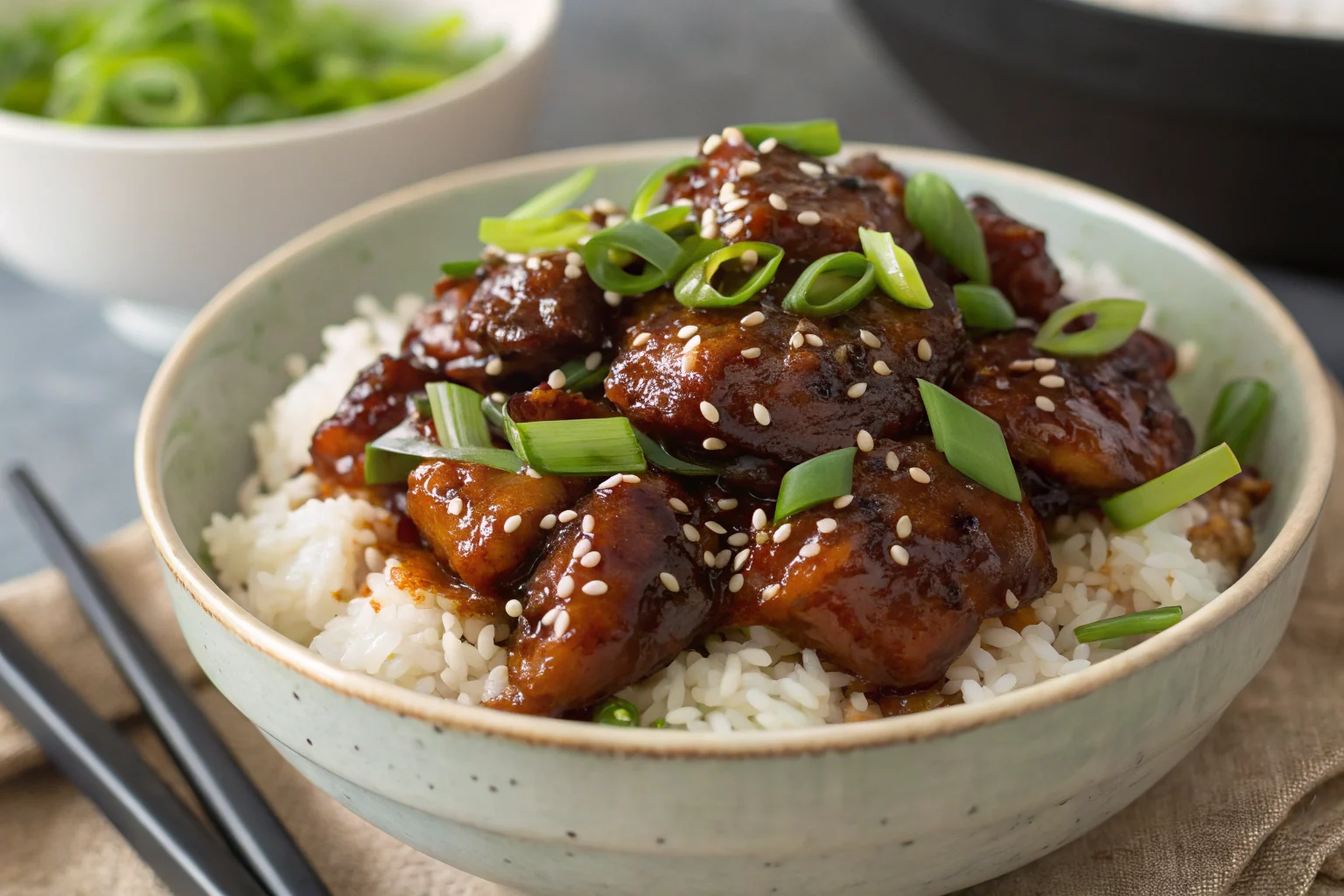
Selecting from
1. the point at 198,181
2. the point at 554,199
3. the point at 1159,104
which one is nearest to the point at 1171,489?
the point at 554,199

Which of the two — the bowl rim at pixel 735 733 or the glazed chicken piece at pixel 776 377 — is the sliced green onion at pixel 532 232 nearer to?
the glazed chicken piece at pixel 776 377

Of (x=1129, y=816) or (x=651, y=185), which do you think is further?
(x=651, y=185)

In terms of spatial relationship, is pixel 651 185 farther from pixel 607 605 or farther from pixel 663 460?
pixel 607 605

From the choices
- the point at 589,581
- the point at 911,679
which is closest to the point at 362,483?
the point at 589,581

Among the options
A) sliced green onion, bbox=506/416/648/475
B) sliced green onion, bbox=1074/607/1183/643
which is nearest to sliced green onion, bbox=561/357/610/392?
sliced green onion, bbox=506/416/648/475

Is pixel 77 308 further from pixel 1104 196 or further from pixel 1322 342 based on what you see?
pixel 1322 342

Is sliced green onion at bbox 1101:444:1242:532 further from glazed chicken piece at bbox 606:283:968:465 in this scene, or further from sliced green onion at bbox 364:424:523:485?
sliced green onion at bbox 364:424:523:485
